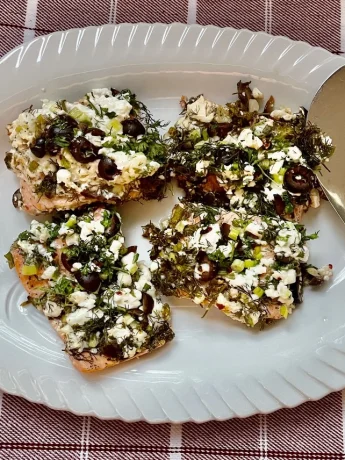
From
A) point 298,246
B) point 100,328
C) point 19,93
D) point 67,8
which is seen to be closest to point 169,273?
point 100,328

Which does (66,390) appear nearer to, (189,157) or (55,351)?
(55,351)

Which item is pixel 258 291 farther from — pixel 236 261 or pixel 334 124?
pixel 334 124

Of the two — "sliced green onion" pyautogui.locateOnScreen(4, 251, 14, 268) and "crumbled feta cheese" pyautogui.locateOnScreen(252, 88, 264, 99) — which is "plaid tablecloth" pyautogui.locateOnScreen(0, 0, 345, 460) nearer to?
"sliced green onion" pyautogui.locateOnScreen(4, 251, 14, 268)

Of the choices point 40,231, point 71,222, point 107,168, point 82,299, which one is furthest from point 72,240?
point 107,168

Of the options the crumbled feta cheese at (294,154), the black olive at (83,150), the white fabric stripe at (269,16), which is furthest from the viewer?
the white fabric stripe at (269,16)

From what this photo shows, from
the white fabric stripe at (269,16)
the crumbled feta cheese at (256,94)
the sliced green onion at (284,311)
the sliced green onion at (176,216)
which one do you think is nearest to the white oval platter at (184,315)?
the crumbled feta cheese at (256,94)

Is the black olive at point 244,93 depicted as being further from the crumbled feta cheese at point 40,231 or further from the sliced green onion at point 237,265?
the crumbled feta cheese at point 40,231
